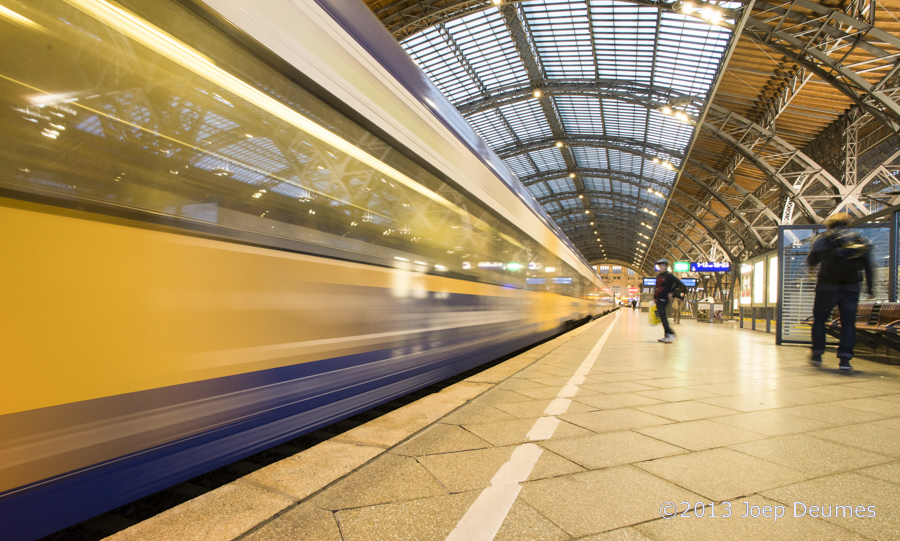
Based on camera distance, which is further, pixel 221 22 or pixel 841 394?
pixel 841 394

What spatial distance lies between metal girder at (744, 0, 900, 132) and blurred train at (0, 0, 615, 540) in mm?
15408

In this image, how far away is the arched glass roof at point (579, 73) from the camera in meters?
17.6

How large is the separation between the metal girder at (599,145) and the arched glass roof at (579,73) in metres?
0.07

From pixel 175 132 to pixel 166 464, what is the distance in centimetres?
120

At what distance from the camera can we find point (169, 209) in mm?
1653

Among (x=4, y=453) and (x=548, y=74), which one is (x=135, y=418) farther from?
(x=548, y=74)

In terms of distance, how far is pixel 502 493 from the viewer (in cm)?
177

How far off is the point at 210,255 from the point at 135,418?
2.01 feet

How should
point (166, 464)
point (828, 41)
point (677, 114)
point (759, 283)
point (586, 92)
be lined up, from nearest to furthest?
point (166, 464) < point (759, 283) < point (828, 41) < point (677, 114) < point (586, 92)

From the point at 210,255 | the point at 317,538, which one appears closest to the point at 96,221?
the point at 210,255

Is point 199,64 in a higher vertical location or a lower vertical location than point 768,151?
lower

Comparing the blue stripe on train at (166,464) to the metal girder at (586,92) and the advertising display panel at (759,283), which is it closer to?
the advertising display panel at (759,283)

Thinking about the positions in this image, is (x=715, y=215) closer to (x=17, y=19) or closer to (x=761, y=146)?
(x=761, y=146)

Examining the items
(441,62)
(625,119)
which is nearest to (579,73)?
(625,119)
